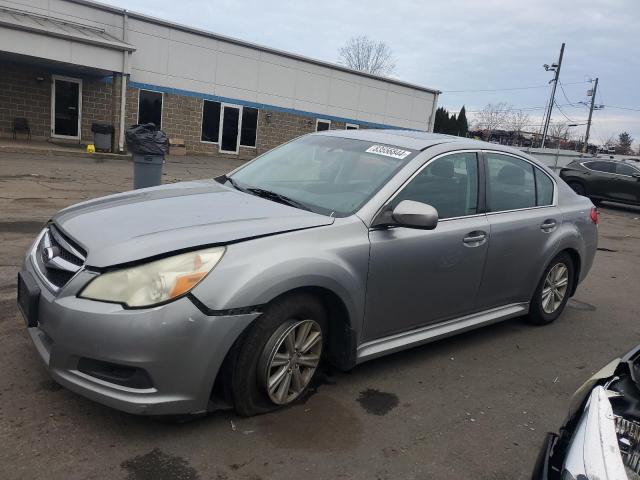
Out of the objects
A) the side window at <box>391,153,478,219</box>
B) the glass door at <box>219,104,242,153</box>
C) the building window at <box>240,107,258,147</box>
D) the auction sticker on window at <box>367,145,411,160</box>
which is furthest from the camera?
the building window at <box>240,107,258,147</box>

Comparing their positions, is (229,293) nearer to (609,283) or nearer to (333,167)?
(333,167)

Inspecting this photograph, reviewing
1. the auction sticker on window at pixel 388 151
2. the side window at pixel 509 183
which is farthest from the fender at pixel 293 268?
the side window at pixel 509 183

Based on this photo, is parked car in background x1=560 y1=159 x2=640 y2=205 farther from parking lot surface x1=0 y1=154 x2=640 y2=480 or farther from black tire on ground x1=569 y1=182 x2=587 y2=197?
parking lot surface x1=0 y1=154 x2=640 y2=480

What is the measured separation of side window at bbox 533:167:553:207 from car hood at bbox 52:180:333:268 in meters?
2.50

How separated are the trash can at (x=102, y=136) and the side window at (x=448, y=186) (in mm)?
16473

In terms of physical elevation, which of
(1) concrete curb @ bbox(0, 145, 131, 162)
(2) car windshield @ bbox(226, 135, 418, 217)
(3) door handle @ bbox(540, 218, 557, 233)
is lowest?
(1) concrete curb @ bbox(0, 145, 131, 162)

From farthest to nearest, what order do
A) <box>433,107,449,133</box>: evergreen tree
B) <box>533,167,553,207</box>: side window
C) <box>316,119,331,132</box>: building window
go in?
<box>433,107,449,133</box>: evergreen tree
<box>316,119,331,132</box>: building window
<box>533,167,553,207</box>: side window

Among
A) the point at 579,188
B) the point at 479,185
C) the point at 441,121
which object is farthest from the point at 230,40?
the point at 441,121

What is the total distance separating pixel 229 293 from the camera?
2.68 m

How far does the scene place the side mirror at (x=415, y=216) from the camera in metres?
3.29

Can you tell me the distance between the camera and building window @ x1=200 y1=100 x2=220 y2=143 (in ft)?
75.4

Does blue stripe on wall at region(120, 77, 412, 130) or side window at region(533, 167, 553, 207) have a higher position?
blue stripe on wall at region(120, 77, 412, 130)

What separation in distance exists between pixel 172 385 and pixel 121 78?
1819 centimetres

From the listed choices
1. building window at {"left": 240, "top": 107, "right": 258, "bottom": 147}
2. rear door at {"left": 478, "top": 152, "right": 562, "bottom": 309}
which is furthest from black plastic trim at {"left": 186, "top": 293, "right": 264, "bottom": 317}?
building window at {"left": 240, "top": 107, "right": 258, "bottom": 147}
